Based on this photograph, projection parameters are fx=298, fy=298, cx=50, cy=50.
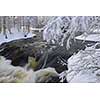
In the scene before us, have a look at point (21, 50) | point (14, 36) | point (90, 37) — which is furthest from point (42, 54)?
point (90, 37)

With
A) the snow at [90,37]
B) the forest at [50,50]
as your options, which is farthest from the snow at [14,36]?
the snow at [90,37]

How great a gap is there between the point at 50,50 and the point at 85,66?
1.09ft

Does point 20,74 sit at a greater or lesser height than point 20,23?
A: lesser

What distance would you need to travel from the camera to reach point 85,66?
2564 mm

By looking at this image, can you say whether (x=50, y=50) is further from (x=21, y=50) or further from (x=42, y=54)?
(x=21, y=50)

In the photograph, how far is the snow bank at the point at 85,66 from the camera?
256cm

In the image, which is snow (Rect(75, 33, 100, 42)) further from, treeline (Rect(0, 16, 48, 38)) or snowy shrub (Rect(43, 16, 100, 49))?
treeline (Rect(0, 16, 48, 38))

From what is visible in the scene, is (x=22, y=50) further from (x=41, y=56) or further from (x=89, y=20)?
(x=89, y=20)

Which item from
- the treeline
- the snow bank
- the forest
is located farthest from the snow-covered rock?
the treeline

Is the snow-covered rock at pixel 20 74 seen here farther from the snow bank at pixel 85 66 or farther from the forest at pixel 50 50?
the snow bank at pixel 85 66
